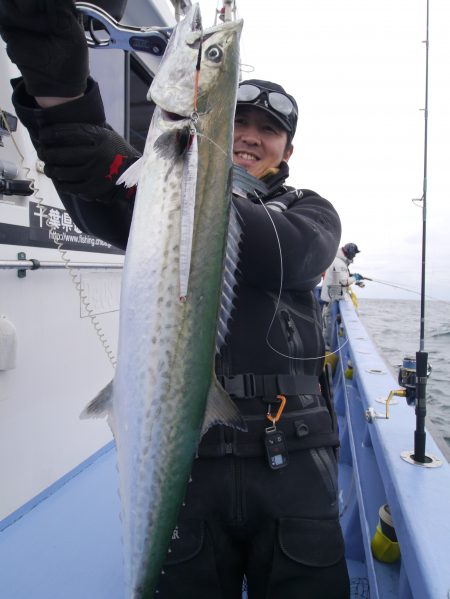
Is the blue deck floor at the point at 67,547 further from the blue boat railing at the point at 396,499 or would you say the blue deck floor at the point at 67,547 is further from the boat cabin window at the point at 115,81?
the boat cabin window at the point at 115,81

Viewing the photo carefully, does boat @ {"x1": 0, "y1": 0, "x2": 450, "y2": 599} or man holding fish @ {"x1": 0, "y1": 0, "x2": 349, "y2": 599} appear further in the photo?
boat @ {"x1": 0, "y1": 0, "x2": 450, "y2": 599}

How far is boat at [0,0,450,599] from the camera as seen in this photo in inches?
85.5

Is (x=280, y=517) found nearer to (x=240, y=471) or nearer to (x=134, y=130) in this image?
(x=240, y=471)

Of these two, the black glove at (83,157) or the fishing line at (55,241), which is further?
the fishing line at (55,241)

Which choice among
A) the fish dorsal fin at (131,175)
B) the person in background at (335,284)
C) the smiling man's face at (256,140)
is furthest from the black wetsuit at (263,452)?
the person in background at (335,284)

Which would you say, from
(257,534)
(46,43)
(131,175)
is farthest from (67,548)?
(46,43)

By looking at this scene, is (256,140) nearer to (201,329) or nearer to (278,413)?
(201,329)

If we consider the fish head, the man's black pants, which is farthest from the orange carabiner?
the fish head

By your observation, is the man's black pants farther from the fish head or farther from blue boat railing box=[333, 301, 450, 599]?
the fish head

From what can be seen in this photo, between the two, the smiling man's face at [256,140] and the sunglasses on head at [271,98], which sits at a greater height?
the sunglasses on head at [271,98]

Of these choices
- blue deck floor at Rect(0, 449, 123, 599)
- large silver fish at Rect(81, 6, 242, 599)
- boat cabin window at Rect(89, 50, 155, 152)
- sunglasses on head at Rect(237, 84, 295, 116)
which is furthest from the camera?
boat cabin window at Rect(89, 50, 155, 152)

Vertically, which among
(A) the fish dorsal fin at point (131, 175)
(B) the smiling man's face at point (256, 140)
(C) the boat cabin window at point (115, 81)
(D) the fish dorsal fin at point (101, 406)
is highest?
(C) the boat cabin window at point (115, 81)

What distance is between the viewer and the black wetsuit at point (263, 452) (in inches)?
63.1

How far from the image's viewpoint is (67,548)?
Answer: 8.64 feet
